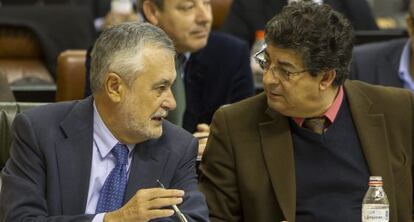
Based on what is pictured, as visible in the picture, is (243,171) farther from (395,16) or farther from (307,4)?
(395,16)

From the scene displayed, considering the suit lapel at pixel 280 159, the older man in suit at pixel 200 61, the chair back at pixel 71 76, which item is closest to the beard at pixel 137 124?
the suit lapel at pixel 280 159

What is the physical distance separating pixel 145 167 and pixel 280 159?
49cm

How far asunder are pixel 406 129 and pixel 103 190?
40.5 inches

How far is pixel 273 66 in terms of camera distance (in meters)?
3.79

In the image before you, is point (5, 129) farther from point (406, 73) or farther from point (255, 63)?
point (255, 63)

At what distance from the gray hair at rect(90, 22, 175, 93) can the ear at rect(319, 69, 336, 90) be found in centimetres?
57

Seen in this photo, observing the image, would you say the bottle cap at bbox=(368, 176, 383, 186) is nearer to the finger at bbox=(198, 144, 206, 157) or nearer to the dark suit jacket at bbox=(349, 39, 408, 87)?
the finger at bbox=(198, 144, 206, 157)

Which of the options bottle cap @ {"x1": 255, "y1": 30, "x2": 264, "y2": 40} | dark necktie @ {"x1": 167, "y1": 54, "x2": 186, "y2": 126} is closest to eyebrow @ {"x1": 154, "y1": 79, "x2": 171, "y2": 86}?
dark necktie @ {"x1": 167, "y1": 54, "x2": 186, "y2": 126}

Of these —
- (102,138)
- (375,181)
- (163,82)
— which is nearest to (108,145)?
(102,138)

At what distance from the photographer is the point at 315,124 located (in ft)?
12.8

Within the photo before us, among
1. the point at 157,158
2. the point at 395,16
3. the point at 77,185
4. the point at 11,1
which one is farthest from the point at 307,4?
the point at 395,16

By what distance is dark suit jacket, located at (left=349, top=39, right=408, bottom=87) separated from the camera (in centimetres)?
538

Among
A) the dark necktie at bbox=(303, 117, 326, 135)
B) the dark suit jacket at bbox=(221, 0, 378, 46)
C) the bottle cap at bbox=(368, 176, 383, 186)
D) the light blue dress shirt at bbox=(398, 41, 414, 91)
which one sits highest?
the dark necktie at bbox=(303, 117, 326, 135)

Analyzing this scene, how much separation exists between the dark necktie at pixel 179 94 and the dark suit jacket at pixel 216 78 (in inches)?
2.4
